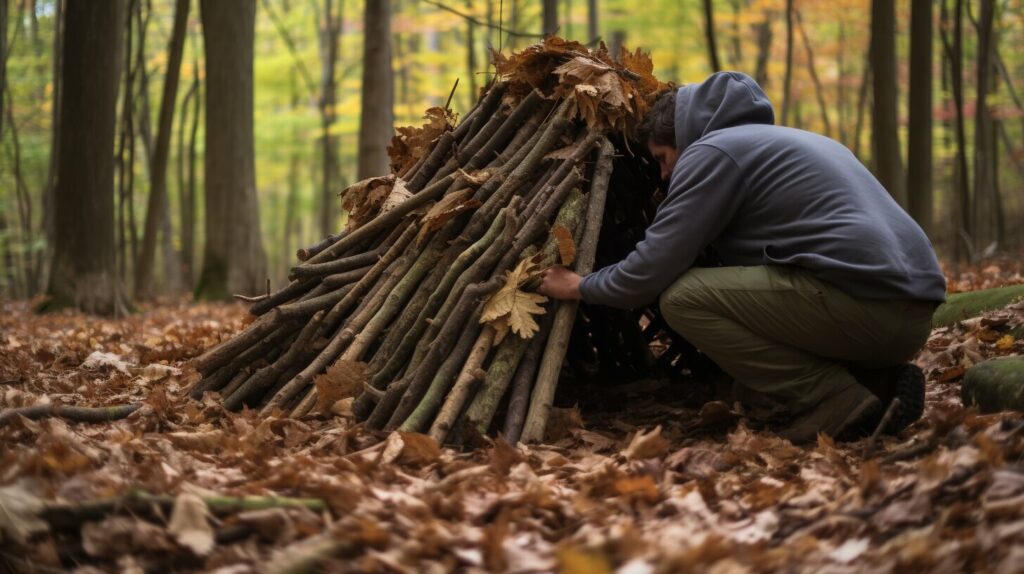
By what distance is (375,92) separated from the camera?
880 cm

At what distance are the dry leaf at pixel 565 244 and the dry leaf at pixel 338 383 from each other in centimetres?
95

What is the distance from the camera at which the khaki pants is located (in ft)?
10.3

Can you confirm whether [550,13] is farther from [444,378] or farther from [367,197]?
[444,378]

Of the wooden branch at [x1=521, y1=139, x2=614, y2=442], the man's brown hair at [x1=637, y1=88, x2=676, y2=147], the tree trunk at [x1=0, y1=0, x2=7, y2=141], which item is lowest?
the wooden branch at [x1=521, y1=139, x2=614, y2=442]

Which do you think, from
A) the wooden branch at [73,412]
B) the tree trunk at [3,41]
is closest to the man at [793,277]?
the wooden branch at [73,412]

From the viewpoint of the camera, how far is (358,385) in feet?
11.5

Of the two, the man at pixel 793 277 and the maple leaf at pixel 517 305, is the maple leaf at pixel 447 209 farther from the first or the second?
the man at pixel 793 277

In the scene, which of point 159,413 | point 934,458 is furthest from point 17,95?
point 934,458

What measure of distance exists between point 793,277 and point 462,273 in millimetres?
1318

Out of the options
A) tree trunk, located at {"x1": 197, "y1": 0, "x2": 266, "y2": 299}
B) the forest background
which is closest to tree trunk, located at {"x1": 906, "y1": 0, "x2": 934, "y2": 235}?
the forest background

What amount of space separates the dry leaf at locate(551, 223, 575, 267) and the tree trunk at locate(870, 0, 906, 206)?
5.48 m

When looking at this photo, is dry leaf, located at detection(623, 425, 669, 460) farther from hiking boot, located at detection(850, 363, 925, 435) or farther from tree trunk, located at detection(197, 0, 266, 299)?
tree trunk, located at detection(197, 0, 266, 299)

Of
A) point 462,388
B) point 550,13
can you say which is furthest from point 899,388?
point 550,13

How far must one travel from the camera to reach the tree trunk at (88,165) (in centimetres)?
722
